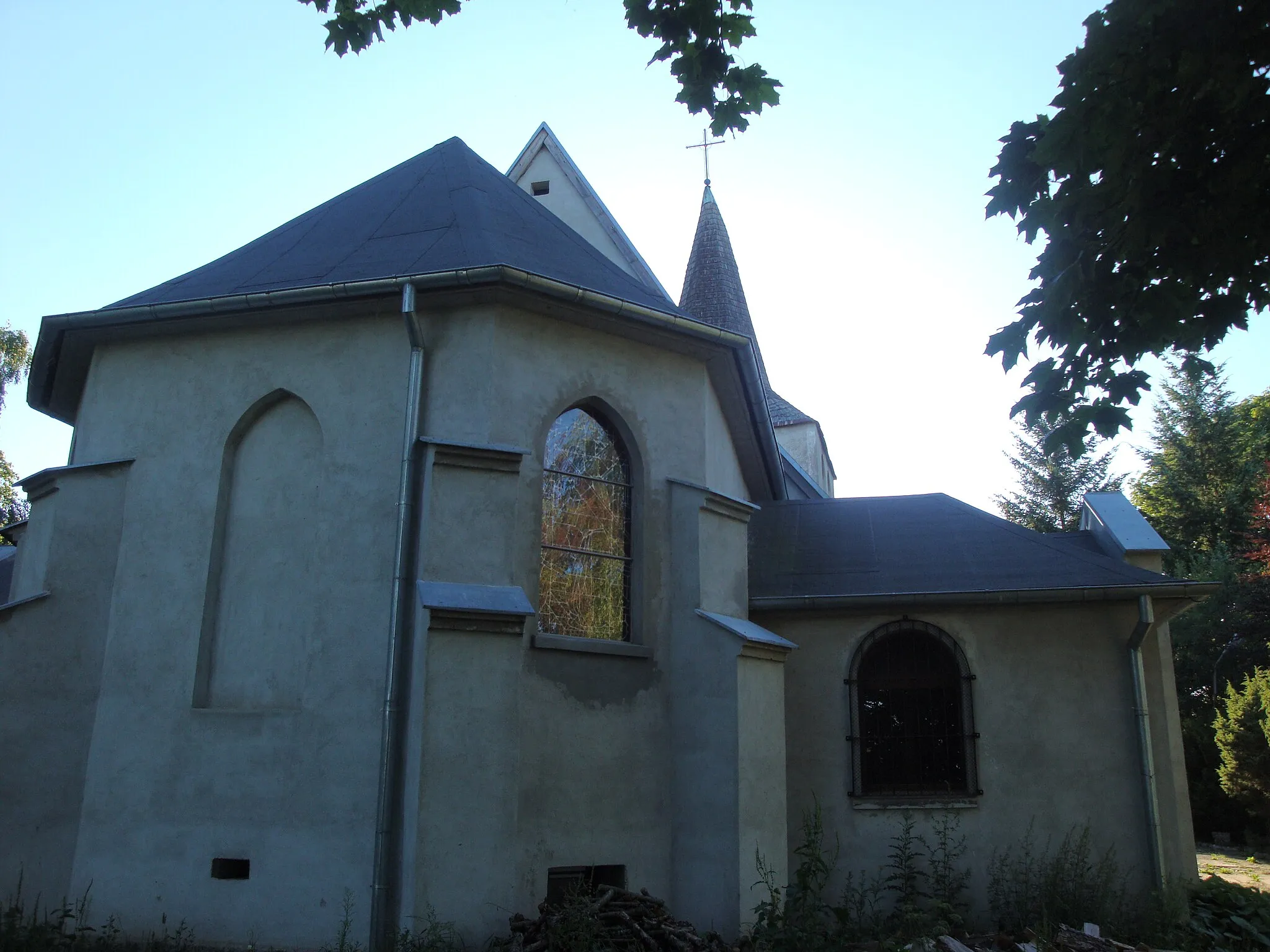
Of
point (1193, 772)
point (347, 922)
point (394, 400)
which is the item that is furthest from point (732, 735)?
point (1193, 772)

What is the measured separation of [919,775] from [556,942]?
5.32 metres

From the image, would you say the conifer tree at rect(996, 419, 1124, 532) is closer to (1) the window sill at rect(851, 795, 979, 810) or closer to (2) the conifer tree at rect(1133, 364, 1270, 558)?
(2) the conifer tree at rect(1133, 364, 1270, 558)

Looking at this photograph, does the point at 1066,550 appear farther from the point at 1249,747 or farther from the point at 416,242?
the point at 1249,747

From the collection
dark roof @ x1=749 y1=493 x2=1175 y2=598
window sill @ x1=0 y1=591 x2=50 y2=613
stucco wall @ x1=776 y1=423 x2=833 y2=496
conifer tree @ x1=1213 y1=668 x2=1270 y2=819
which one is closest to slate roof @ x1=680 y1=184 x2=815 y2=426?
stucco wall @ x1=776 y1=423 x2=833 y2=496

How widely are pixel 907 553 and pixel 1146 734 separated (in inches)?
124

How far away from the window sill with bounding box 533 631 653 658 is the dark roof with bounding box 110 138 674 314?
124 inches

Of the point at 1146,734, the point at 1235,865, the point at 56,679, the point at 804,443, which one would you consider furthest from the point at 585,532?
the point at 804,443

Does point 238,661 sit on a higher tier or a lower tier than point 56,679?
higher

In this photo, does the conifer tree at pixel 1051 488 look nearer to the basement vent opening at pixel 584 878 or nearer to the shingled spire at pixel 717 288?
the shingled spire at pixel 717 288

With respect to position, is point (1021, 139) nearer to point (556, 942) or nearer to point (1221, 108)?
→ point (1221, 108)

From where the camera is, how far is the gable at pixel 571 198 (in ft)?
52.0

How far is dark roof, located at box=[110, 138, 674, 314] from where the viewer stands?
400 inches

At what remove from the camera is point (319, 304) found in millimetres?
9758

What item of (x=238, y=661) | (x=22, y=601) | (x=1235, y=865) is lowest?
(x=1235, y=865)
